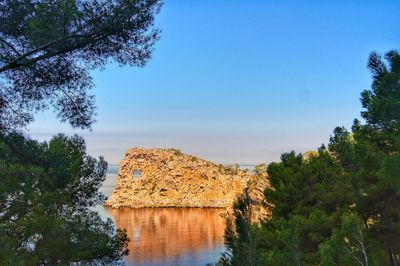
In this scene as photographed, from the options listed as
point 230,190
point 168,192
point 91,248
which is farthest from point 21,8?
point 168,192

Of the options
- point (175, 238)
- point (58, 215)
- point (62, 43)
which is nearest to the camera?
point (62, 43)

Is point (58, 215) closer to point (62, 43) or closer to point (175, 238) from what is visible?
point (62, 43)

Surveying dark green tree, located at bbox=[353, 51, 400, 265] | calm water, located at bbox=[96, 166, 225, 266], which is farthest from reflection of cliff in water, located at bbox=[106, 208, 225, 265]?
dark green tree, located at bbox=[353, 51, 400, 265]

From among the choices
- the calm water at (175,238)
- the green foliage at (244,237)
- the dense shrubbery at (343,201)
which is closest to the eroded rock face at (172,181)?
the calm water at (175,238)

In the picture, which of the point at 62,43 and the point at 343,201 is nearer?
the point at 62,43

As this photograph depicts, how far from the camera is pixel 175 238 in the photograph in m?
60.1

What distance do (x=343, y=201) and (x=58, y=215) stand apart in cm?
1064

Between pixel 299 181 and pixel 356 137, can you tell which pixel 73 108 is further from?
pixel 299 181

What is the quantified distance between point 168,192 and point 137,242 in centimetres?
6789

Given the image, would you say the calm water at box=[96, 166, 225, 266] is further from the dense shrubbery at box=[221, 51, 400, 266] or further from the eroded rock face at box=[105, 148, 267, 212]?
the dense shrubbery at box=[221, 51, 400, 266]

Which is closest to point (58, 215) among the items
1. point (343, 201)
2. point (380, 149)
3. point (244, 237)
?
point (244, 237)

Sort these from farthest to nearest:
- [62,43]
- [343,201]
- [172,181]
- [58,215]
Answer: [172,181]
[343,201]
[58,215]
[62,43]

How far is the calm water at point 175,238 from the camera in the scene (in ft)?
140

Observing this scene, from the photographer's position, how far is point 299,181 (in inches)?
705
